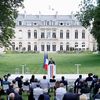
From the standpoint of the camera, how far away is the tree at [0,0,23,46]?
34594 millimetres

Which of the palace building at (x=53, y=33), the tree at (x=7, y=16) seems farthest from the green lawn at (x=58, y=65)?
the palace building at (x=53, y=33)

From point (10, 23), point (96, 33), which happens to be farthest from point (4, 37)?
point (96, 33)

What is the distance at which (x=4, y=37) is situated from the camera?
39.6m

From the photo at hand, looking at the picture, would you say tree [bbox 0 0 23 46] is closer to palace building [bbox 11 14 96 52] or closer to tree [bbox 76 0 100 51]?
tree [bbox 76 0 100 51]

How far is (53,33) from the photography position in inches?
4316

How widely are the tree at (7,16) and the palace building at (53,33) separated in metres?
67.3

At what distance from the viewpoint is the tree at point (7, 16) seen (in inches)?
1362

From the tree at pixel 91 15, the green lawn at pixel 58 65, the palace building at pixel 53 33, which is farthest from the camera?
the palace building at pixel 53 33

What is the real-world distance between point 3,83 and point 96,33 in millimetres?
29226

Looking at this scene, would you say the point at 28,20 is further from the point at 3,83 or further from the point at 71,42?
the point at 3,83

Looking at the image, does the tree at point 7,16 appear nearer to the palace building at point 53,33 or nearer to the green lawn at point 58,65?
the green lawn at point 58,65

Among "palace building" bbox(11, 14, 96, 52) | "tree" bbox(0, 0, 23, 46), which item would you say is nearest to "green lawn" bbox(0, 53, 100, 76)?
"tree" bbox(0, 0, 23, 46)

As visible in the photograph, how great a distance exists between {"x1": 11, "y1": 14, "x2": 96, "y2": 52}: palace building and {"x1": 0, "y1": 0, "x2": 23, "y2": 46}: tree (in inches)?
2648

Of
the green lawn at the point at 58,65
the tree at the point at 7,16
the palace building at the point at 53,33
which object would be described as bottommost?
the green lawn at the point at 58,65
